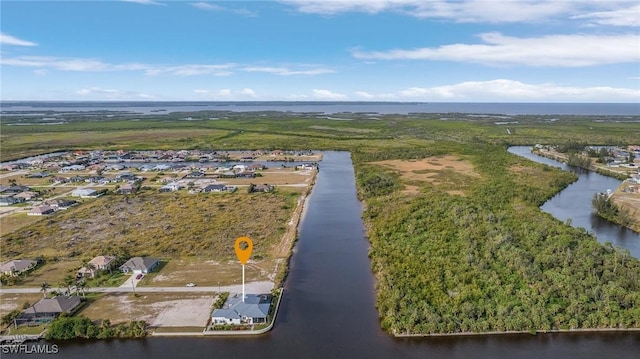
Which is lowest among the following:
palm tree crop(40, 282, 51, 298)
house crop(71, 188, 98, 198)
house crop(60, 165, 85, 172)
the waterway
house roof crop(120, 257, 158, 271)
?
the waterway

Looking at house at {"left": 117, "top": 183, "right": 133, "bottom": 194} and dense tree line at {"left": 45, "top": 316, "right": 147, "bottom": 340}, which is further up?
house at {"left": 117, "top": 183, "right": 133, "bottom": 194}

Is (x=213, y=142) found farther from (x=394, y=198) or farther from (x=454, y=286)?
(x=454, y=286)

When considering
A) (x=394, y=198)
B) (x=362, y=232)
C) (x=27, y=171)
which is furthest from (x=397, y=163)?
(x=27, y=171)

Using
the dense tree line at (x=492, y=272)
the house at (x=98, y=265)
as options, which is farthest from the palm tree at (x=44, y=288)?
the dense tree line at (x=492, y=272)

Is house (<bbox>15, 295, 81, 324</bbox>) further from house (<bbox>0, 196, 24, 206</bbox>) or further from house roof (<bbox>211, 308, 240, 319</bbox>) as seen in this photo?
house (<bbox>0, 196, 24, 206</bbox>)

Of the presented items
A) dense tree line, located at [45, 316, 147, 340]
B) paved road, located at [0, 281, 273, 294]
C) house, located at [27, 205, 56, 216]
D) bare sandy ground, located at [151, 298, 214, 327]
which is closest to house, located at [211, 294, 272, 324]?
bare sandy ground, located at [151, 298, 214, 327]

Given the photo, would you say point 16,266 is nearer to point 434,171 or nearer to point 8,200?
point 8,200

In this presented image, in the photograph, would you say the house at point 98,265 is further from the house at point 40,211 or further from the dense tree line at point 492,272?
the dense tree line at point 492,272
